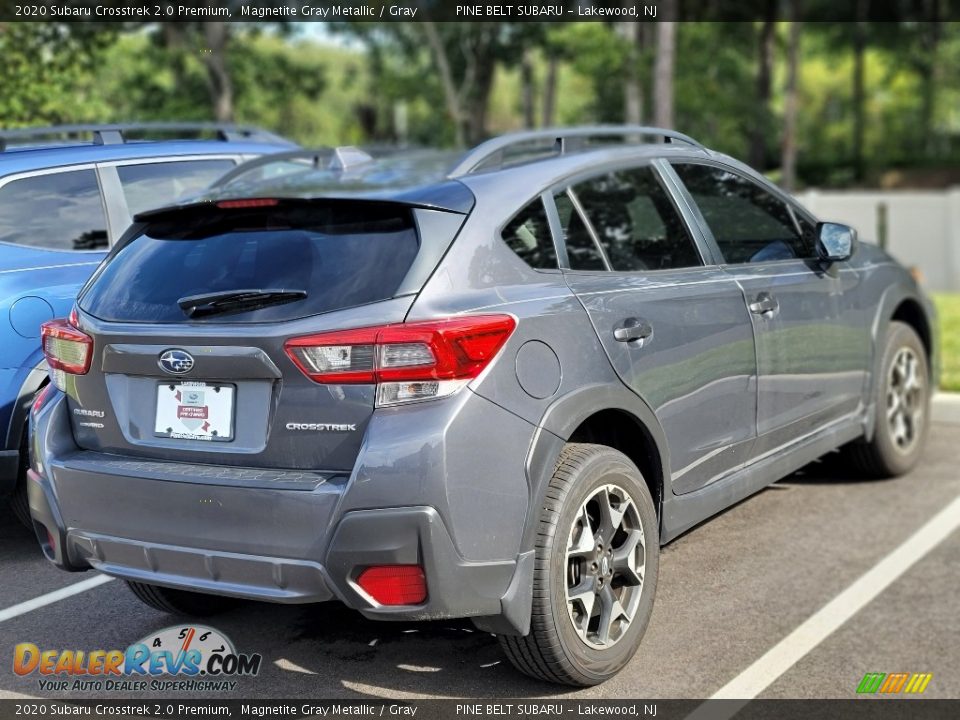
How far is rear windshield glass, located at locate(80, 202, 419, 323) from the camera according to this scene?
Answer: 11.8ft

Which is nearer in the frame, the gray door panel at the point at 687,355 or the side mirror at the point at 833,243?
the gray door panel at the point at 687,355

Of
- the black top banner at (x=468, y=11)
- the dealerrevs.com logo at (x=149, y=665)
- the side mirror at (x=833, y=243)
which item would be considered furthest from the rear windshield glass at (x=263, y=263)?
the black top banner at (x=468, y=11)

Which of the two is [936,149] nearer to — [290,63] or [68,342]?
[290,63]

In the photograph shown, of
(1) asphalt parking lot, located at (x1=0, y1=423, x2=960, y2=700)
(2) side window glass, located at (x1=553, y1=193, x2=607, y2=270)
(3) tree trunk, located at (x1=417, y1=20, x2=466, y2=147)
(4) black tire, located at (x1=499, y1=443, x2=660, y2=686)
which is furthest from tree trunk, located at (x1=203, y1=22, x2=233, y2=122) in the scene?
(4) black tire, located at (x1=499, y1=443, x2=660, y2=686)

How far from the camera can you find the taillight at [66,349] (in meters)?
3.93

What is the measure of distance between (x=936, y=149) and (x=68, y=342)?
47.1 m

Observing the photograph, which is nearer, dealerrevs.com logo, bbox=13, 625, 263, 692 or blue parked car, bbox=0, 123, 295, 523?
dealerrevs.com logo, bbox=13, 625, 263, 692

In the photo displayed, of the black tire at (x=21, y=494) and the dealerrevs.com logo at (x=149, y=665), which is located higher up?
the black tire at (x=21, y=494)

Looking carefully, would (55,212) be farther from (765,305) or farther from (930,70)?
(930,70)

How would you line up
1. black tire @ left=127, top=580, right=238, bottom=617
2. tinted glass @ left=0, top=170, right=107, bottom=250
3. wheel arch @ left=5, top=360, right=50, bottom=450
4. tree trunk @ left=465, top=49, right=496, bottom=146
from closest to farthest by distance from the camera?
Answer: black tire @ left=127, top=580, right=238, bottom=617 → wheel arch @ left=5, top=360, right=50, bottom=450 → tinted glass @ left=0, top=170, right=107, bottom=250 → tree trunk @ left=465, top=49, right=496, bottom=146

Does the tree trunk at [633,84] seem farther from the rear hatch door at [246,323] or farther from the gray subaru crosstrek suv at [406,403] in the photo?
the rear hatch door at [246,323]

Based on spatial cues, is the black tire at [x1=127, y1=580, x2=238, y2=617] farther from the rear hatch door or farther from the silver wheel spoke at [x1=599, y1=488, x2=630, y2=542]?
the silver wheel spoke at [x1=599, y1=488, x2=630, y2=542]

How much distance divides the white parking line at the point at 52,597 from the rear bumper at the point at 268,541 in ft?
3.39

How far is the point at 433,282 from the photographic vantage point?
354 cm
